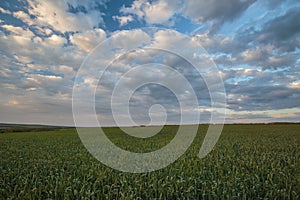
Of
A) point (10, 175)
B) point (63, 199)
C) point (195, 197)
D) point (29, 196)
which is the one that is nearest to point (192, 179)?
point (195, 197)

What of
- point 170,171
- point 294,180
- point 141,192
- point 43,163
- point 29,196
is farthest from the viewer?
point 43,163

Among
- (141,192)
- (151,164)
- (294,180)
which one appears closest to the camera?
(141,192)

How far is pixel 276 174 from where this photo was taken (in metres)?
8.91

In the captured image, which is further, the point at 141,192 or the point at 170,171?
the point at 170,171

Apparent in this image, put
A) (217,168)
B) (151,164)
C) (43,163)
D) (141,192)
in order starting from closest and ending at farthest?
(141,192)
(217,168)
(151,164)
(43,163)

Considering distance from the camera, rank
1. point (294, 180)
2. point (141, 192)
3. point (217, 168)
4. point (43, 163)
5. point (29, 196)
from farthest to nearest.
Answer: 1. point (43, 163)
2. point (217, 168)
3. point (294, 180)
4. point (141, 192)
5. point (29, 196)

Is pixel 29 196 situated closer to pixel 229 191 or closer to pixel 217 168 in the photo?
pixel 229 191

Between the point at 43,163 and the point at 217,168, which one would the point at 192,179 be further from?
the point at 43,163

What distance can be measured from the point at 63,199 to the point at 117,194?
1715 mm

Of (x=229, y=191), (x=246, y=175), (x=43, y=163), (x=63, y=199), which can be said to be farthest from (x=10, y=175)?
(x=246, y=175)

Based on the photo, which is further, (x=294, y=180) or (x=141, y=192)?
(x=294, y=180)

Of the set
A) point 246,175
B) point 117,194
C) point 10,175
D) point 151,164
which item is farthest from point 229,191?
point 10,175

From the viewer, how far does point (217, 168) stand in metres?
10.3

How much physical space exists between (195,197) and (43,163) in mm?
8854
